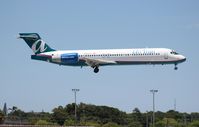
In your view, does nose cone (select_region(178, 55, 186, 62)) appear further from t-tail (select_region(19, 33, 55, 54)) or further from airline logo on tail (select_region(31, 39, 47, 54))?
airline logo on tail (select_region(31, 39, 47, 54))

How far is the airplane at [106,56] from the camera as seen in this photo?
4375 inches

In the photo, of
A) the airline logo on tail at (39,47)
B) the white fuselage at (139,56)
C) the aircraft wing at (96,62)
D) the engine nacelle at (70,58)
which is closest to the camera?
the white fuselage at (139,56)

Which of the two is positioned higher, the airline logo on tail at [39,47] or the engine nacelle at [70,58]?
the airline logo on tail at [39,47]

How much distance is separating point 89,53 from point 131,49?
1019 centimetres

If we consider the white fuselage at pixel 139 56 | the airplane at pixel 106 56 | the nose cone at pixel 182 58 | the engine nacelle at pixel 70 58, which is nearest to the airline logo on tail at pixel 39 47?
the airplane at pixel 106 56

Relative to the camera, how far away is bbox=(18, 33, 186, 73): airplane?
111125 mm

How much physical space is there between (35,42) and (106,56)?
20.9 meters

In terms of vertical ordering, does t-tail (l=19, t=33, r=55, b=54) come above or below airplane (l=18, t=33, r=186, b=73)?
above

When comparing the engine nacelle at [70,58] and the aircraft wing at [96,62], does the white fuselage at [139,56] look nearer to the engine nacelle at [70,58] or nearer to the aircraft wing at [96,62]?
the aircraft wing at [96,62]

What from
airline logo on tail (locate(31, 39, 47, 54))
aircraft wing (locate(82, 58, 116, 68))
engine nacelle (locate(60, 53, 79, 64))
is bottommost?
aircraft wing (locate(82, 58, 116, 68))

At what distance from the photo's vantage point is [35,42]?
128 metres

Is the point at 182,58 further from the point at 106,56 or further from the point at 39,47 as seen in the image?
the point at 39,47

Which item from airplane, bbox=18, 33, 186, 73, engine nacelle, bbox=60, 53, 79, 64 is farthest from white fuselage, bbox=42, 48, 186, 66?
engine nacelle, bbox=60, 53, 79, 64

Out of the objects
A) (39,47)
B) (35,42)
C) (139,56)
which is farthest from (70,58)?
(139,56)
